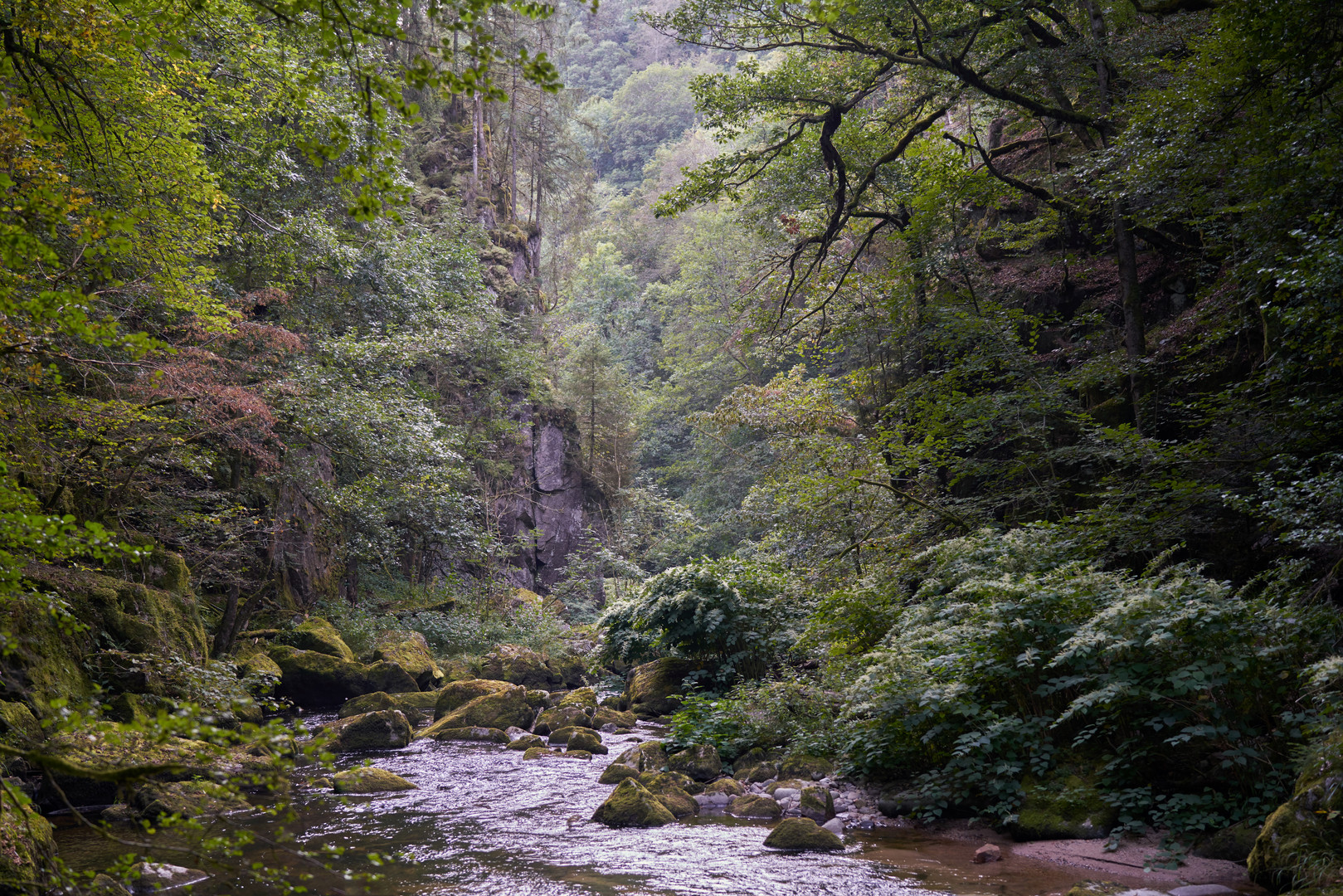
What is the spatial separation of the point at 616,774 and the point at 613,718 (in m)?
3.83

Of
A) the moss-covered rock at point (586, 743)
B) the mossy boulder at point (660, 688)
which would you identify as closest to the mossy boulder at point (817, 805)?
the moss-covered rock at point (586, 743)

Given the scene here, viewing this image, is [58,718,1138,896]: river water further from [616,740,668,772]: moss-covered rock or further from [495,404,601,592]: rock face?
[495,404,601,592]: rock face

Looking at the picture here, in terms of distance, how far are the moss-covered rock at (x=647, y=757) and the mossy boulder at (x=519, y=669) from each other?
22.6ft

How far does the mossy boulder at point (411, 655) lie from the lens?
46.9 feet

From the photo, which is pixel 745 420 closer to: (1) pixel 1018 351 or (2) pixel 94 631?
(1) pixel 1018 351

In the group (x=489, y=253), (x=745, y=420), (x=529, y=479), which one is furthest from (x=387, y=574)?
(x=489, y=253)

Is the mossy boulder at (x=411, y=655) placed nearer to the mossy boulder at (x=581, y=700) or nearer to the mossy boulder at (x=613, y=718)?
the mossy boulder at (x=581, y=700)

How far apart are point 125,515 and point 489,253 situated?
18615 millimetres

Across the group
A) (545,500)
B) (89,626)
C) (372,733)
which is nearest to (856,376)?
(372,733)

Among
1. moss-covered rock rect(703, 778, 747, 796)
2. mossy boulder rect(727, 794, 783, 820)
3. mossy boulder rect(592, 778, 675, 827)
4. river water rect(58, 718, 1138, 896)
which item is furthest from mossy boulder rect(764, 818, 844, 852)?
moss-covered rock rect(703, 778, 747, 796)

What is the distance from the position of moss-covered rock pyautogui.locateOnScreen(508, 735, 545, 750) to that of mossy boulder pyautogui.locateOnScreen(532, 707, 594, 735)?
53 cm

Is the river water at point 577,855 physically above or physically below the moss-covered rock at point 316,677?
below

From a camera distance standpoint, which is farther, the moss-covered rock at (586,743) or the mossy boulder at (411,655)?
the mossy boulder at (411,655)

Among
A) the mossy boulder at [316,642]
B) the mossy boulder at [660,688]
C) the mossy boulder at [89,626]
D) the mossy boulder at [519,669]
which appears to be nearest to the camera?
the mossy boulder at [89,626]
